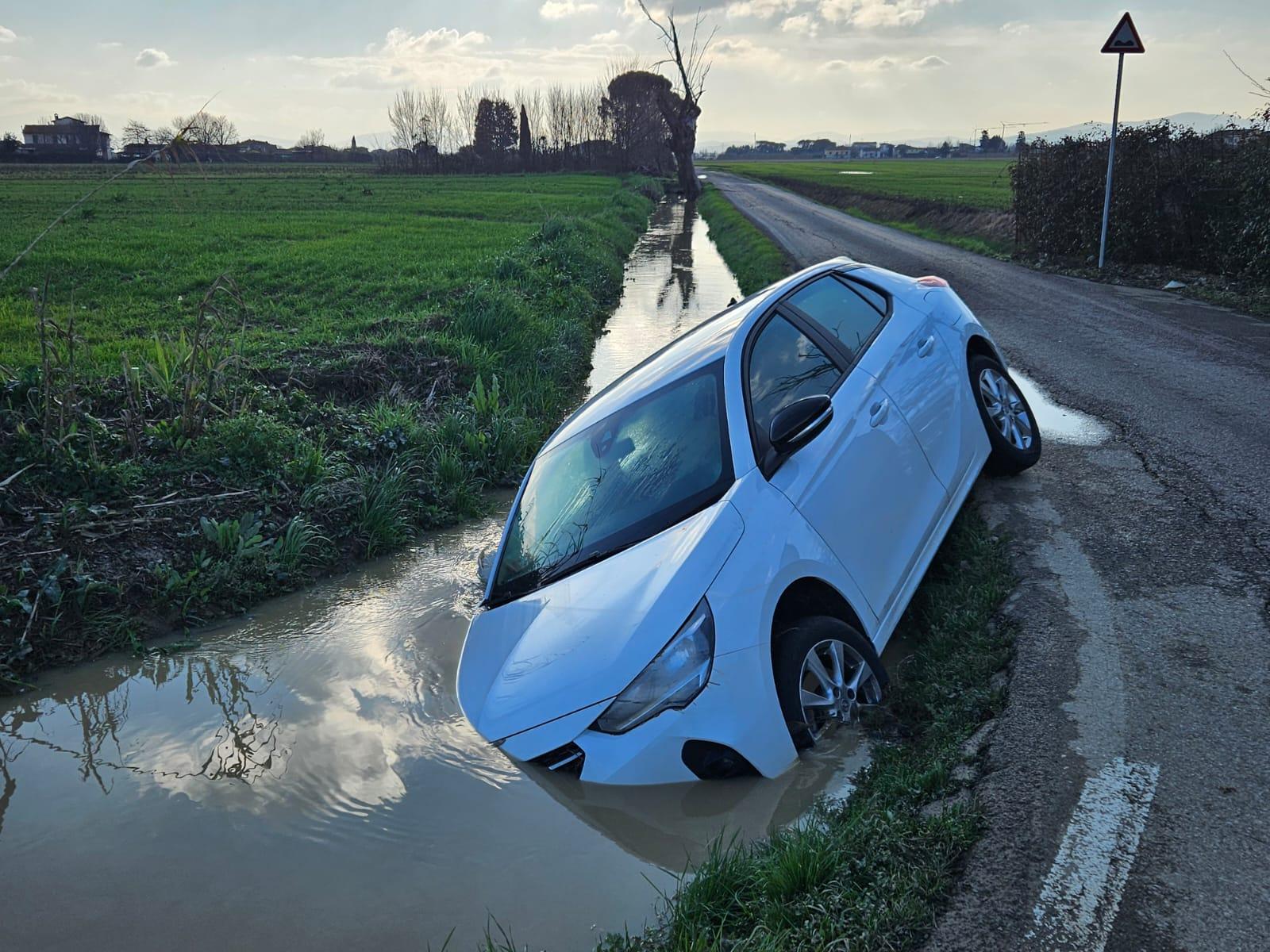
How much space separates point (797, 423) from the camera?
3.99m

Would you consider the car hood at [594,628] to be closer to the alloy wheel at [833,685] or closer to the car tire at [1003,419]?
the alloy wheel at [833,685]

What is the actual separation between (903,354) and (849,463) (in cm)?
122

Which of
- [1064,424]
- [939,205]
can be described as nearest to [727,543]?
[1064,424]

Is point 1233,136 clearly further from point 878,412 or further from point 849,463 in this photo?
point 849,463

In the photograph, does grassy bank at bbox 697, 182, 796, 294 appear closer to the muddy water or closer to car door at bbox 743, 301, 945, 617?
car door at bbox 743, 301, 945, 617

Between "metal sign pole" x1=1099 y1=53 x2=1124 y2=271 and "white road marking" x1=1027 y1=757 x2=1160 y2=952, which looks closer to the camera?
"white road marking" x1=1027 y1=757 x2=1160 y2=952

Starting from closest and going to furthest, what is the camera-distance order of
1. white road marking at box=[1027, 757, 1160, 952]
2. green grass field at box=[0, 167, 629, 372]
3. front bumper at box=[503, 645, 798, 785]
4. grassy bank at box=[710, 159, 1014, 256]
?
white road marking at box=[1027, 757, 1160, 952]
front bumper at box=[503, 645, 798, 785]
green grass field at box=[0, 167, 629, 372]
grassy bank at box=[710, 159, 1014, 256]

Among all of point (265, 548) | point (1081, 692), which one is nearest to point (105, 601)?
point (265, 548)

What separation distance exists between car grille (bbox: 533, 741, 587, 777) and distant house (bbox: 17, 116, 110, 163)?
261 ft

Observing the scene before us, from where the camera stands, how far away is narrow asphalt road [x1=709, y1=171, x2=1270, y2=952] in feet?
8.64

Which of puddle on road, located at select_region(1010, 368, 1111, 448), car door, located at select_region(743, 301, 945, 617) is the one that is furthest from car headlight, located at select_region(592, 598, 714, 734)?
puddle on road, located at select_region(1010, 368, 1111, 448)

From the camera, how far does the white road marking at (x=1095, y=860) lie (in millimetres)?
2557

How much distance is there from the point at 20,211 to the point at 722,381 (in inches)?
1372

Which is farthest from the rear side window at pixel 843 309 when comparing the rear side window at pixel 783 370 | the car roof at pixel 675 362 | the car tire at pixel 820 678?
the car tire at pixel 820 678
